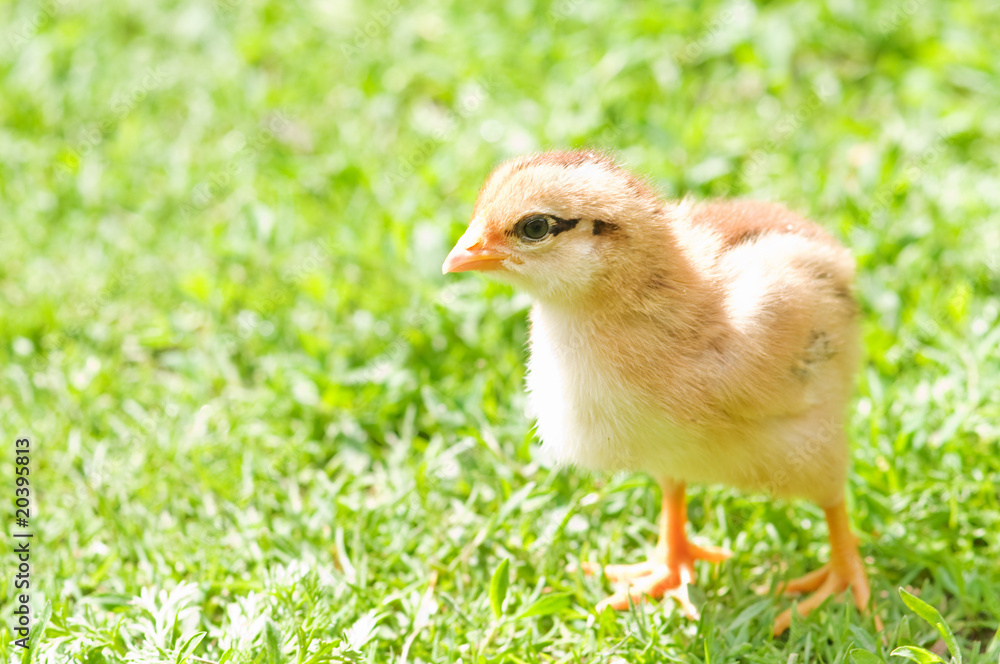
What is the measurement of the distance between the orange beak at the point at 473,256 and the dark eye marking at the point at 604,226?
288mm

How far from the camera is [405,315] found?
14.2 feet

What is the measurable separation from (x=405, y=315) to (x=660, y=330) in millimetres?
1696

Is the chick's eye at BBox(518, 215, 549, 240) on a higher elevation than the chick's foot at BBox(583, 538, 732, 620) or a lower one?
higher

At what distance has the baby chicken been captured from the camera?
286 cm

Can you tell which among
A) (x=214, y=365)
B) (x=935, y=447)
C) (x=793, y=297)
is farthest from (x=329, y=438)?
(x=935, y=447)

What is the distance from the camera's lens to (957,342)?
13.5ft

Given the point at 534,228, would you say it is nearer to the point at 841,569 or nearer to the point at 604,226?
the point at 604,226

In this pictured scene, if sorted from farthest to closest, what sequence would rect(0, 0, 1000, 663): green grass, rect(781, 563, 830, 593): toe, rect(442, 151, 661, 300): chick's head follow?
rect(781, 563, 830, 593): toe < rect(0, 0, 1000, 663): green grass < rect(442, 151, 661, 300): chick's head

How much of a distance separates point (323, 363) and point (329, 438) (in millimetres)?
358

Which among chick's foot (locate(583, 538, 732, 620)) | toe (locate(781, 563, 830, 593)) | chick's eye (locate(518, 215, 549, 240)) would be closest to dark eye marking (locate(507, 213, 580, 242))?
chick's eye (locate(518, 215, 549, 240))

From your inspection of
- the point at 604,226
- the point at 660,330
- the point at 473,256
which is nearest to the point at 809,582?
the point at 660,330

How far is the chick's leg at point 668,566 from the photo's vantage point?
3424 mm

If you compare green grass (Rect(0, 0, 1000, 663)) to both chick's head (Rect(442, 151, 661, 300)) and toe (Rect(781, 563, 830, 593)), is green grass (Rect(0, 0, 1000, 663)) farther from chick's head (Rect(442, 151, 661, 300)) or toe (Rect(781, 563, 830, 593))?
chick's head (Rect(442, 151, 661, 300))

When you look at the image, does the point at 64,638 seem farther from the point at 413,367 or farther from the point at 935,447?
the point at 935,447
